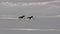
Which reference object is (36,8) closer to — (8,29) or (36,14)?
(36,14)

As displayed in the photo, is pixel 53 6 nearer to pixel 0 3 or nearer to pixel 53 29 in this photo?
pixel 53 29

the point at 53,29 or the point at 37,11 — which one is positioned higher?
the point at 37,11

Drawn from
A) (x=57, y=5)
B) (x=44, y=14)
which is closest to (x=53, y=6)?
(x=57, y=5)

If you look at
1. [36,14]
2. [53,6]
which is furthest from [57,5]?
[36,14]

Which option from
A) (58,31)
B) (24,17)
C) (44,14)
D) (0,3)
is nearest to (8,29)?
(24,17)

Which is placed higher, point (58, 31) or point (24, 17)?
point (24, 17)

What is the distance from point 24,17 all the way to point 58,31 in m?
0.62

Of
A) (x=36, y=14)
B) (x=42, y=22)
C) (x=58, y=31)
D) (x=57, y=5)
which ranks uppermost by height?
(x=57, y=5)

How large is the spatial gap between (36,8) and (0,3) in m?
0.66

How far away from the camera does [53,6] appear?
8.34ft

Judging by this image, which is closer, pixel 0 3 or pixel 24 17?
pixel 24 17

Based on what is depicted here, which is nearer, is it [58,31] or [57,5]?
[58,31]

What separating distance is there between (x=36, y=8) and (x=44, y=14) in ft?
0.59

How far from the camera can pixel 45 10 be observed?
249 cm
